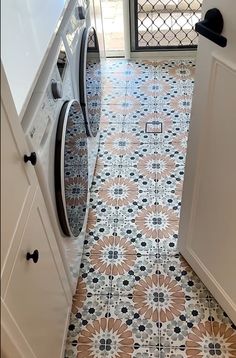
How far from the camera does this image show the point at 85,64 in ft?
4.99

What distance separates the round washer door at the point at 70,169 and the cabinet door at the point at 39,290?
0.38 ft

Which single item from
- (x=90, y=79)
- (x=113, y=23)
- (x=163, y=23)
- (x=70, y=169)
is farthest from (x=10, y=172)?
(x=113, y=23)

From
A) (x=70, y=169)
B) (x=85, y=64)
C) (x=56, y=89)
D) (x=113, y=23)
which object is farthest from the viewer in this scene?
(x=113, y=23)

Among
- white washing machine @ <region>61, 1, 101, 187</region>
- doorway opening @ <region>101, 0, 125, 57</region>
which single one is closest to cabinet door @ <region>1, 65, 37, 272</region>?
white washing machine @ <region>61, 1, 101, 187</region>

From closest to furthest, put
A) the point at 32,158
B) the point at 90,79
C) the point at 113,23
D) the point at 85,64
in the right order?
the point at 32,158 → the point at 85,64 → the point at 90,79 → the point at 113,23

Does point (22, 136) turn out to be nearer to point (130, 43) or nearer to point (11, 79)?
point (11, 79)

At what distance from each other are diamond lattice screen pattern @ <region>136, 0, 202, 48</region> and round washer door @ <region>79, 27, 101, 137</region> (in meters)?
0.93

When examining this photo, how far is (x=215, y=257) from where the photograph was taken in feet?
4.34

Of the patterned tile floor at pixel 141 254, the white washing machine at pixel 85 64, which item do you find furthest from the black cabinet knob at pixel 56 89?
the patterned tile floor at pixel 141 254

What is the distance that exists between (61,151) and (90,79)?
0.72m

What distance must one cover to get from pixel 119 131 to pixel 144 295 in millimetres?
1040

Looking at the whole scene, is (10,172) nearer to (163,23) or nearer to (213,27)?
(213,27)

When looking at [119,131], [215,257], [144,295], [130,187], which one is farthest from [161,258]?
[119,131]

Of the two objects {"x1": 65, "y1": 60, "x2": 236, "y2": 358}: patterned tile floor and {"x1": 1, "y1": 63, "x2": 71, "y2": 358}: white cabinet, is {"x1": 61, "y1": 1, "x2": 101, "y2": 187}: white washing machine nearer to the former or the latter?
{"x1": 65, "y1": 60, "x2": 236, "y2": 358}: patterned tile floor
